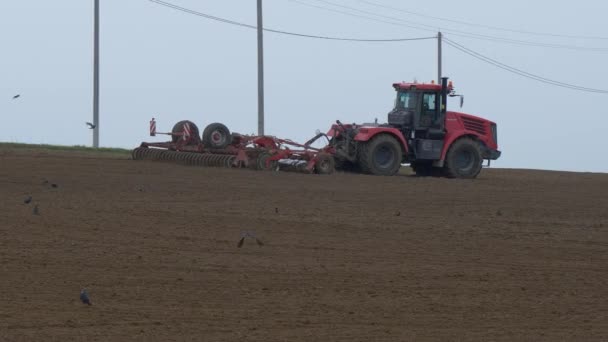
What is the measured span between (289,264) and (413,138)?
14500 mm

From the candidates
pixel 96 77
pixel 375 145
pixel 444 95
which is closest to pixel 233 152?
pixel 375 145

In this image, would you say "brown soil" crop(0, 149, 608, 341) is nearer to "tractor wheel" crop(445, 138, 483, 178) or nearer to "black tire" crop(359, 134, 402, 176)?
"black tire" crop(359, 134, 402, 176)

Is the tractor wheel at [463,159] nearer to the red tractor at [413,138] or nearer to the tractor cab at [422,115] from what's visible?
the red tractor at [413,138]

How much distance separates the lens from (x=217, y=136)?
26.3 meters

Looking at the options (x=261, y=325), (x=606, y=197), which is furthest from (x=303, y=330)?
(x=606, y=197)

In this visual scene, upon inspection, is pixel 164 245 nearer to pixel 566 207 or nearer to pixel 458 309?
pixel 458 309

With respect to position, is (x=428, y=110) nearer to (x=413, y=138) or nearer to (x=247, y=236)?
(x=413, y=138)

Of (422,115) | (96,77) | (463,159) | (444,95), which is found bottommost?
(463,159)

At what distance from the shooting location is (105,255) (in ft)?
39.6

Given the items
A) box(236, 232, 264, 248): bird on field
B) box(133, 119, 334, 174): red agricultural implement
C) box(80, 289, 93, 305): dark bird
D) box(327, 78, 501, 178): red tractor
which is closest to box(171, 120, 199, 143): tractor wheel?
box(133, 119, 334, 174): red agricultural implement

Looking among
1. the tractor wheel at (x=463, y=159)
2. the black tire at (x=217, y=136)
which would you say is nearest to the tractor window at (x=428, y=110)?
the tractor wheel at (x=463, y=159)

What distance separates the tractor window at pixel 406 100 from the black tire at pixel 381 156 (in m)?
0.92

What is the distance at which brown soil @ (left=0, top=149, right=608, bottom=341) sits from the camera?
956 centimetres

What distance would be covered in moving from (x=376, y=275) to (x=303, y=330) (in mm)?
2709
